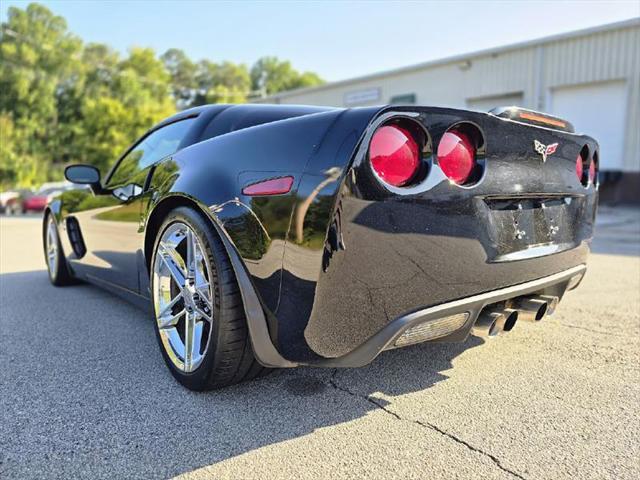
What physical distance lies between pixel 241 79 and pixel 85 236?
74.2 m

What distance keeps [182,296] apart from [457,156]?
1.34 m

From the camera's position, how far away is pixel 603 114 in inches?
632

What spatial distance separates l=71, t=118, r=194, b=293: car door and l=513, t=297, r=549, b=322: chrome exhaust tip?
190cm

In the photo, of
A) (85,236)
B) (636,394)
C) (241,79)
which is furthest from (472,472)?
(241,79)

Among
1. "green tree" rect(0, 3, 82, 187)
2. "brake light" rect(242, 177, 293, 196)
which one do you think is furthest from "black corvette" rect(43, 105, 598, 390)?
"green tree" rect(0, 3, 82, 187)

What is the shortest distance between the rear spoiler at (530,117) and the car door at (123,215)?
179 centimetres

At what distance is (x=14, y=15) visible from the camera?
46188mm

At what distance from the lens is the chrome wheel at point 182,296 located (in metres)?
2.20

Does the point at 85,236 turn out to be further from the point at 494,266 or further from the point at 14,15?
the point at 14,15

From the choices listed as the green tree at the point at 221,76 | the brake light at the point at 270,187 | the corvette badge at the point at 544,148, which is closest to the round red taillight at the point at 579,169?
the corvette badge at the point at 544,148

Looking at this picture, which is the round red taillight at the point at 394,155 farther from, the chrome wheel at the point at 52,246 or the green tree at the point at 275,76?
the green tree at the point at 275,76

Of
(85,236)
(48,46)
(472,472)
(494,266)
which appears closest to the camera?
(472,472)

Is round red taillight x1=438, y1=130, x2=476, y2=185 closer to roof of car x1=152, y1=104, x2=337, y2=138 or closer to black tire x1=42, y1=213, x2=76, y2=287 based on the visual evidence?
roof of car x1=152, y1=104, x2=337, y2=138

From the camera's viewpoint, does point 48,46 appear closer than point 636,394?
No
